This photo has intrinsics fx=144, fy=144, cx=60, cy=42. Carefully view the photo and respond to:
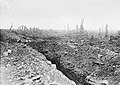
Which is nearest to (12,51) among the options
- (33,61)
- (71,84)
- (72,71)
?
(33,61)

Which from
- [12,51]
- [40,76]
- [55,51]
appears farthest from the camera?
[55,51]

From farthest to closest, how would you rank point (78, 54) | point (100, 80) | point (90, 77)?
point (78, 54) → point (90, 77) → point (100, 80)

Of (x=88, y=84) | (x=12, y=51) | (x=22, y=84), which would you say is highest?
(x=12, y=51)

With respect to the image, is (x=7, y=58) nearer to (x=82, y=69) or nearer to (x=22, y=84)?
(x=22, y=84)

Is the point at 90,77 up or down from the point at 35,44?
down

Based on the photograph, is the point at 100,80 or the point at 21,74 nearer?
the point at 21,74

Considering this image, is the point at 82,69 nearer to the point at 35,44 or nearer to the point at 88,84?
the point at 88,84

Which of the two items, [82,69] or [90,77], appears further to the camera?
[82,69]

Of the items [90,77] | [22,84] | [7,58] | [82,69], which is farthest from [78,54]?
[22,84]

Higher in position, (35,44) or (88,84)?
(35,44)
